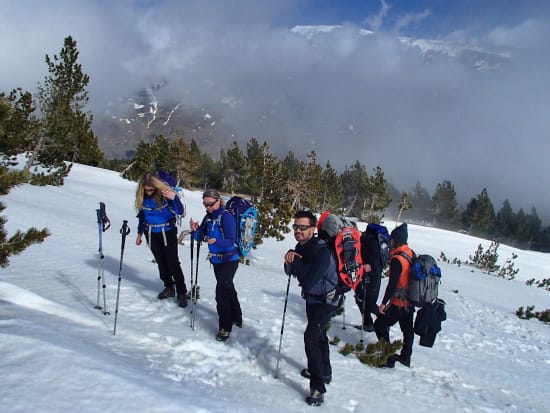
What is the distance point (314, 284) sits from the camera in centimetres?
467

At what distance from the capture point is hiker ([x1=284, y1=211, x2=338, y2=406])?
470 cm

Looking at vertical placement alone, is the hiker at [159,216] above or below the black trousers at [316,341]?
above

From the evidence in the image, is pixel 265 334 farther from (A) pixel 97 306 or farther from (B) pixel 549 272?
(B) pixel 549 272

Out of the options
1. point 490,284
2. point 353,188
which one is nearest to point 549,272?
point 490,284

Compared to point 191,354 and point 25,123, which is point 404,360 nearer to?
point 191,354

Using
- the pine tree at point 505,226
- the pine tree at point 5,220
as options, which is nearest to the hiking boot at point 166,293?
the pine tree at point 5,220

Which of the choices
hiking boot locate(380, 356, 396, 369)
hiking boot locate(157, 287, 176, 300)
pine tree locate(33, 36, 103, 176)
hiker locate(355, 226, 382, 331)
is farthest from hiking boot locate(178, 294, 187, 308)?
pine tree locate(33, 36, 103, 176)

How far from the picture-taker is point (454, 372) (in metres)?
6.85

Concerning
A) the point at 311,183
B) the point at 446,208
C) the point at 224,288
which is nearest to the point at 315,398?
the point at 224,288

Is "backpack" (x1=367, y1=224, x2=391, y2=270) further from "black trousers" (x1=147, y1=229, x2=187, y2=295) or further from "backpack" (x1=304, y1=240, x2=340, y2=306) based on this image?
"black trousers" (x1=147, y1=229, x2=187, y2=295)

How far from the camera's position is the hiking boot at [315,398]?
477 cm

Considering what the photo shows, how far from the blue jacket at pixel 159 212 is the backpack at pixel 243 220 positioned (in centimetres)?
125

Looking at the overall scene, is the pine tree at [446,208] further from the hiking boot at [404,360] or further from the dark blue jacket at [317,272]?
the dark blue jacket at [317,272]

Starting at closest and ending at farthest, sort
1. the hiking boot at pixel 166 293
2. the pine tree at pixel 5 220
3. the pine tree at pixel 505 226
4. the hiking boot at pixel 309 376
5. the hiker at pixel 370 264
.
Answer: the pine tree at pixel 5 220, the hiking boot at pixel 309 376, the hiking boot at pixel 166 293, the hiker at pixel 370 264, the pine tree at pixel 505 226
